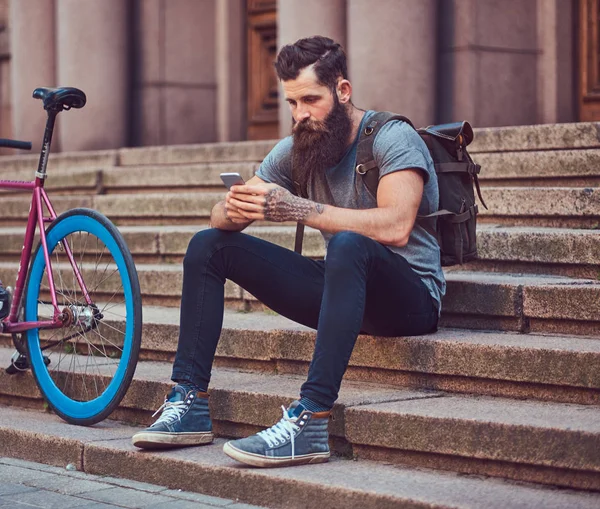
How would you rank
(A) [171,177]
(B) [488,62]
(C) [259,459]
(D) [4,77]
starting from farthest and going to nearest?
(D) [4,77] < (A) [171,177] < (B) [488,62] < (C) [259,459]

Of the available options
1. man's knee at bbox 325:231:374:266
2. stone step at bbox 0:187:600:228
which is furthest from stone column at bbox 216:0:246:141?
man's knee at bbox 325:231:374:266

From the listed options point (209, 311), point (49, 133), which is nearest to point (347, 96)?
point (209, 311)

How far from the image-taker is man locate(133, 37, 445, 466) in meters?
4.03

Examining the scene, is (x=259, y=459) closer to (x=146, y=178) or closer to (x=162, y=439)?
(x=162, y=439)

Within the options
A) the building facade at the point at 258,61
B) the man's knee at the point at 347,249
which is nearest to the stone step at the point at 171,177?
the building facade at the point at 258,61

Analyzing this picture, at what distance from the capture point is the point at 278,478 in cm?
391

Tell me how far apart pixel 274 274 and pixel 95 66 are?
17.2ft

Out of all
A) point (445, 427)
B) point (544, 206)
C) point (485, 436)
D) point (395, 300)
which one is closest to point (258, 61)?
point (544, 206)

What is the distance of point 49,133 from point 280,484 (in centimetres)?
197

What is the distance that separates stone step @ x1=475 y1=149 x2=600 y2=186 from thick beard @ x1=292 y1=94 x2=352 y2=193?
6.19 ft

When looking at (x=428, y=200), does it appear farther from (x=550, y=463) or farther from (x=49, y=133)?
(x=49, y=133)

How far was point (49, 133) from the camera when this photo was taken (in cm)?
504

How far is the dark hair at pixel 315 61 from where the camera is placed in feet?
14.7

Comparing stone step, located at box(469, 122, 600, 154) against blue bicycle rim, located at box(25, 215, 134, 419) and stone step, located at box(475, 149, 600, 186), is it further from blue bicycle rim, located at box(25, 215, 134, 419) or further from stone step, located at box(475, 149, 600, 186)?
blue bicycle rim, located at box(25, 215, 134, 419)
